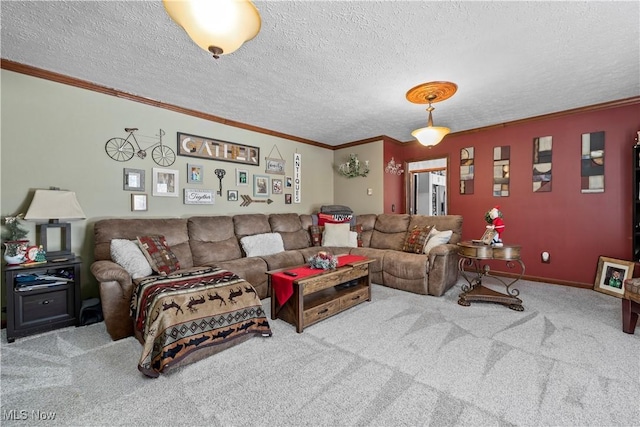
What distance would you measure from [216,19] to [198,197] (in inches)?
116

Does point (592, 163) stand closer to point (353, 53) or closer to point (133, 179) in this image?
point (353, 53)

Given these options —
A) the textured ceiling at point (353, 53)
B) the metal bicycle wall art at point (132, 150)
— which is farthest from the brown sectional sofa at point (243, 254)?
the textured ceiling at point (353, 53)

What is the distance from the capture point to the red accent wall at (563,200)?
3555 millimetres

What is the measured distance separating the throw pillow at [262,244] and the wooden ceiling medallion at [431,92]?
2599mm

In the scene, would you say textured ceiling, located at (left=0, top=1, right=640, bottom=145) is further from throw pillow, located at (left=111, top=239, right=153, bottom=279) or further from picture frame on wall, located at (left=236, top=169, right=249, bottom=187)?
throw pillow, located at (left=111, top=239, right=153, bottom=279)

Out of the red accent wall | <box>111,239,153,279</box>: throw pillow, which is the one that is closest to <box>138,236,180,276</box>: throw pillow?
<box>111,239,153,279</box>: throw pillow

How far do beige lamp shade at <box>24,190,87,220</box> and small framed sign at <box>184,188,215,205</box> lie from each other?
4.09 feet

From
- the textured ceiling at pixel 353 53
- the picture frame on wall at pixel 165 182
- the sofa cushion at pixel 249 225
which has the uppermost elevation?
the textured ceiling at pixel 353 53

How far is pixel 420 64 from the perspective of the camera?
2.55 metres

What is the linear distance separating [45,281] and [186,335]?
164cm

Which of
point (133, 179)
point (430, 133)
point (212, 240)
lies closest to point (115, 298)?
point (212, 240)

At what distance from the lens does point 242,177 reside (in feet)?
14.6

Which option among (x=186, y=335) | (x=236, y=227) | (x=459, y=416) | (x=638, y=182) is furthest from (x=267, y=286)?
(x=638, y=182)

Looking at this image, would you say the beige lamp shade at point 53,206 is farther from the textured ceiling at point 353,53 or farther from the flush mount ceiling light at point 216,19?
the flush mount ceiling light at point 216,19
